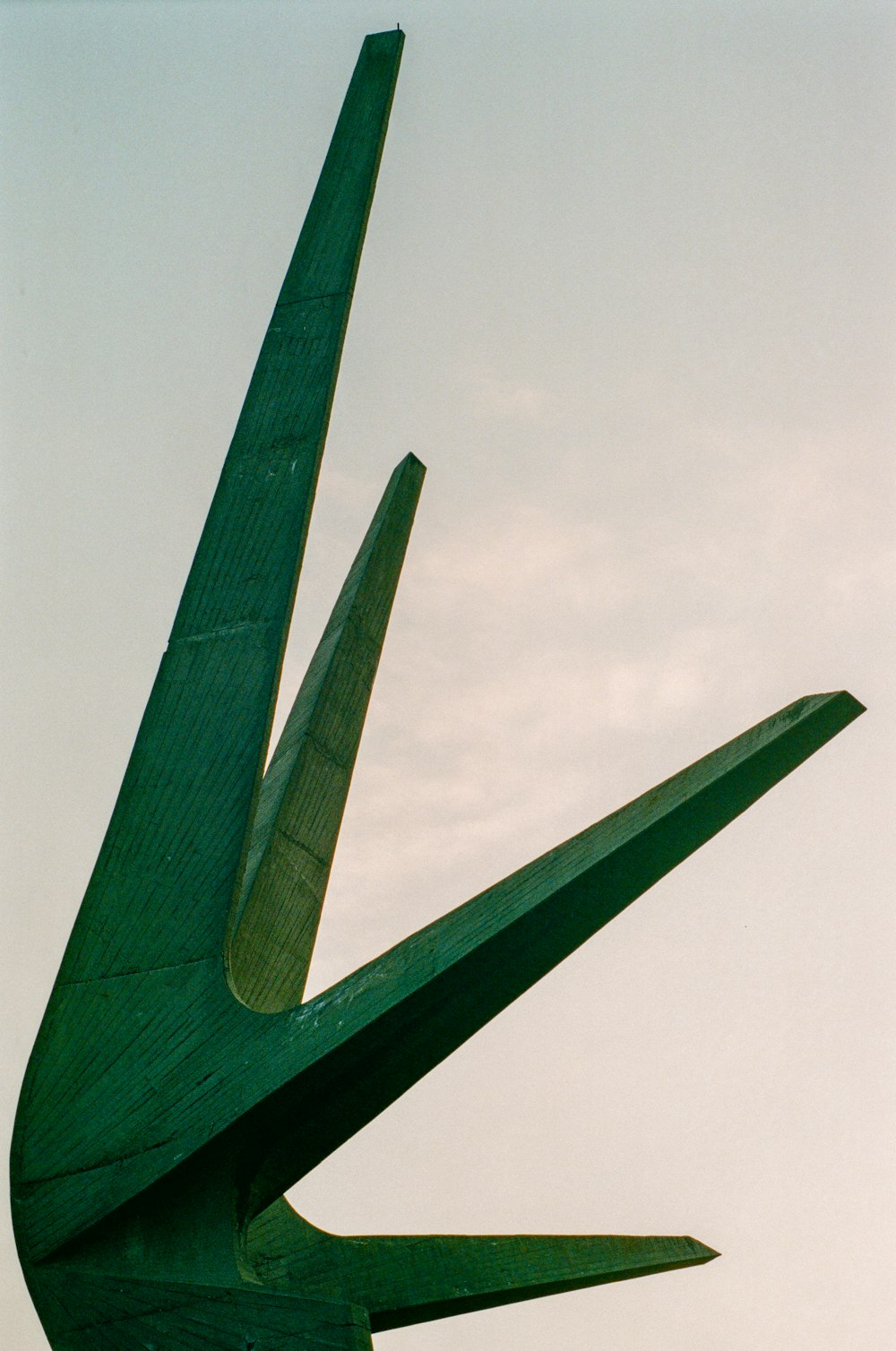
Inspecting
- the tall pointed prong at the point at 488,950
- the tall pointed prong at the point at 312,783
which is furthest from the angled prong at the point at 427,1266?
the tall pointed prong at the point at 312,783

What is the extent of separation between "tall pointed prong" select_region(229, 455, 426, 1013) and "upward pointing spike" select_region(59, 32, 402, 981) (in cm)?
37

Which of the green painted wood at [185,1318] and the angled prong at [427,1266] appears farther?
the angled prong at [427,1266]

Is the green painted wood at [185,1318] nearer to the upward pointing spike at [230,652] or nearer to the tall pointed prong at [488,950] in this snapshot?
the tall pointed prong at [488,950]

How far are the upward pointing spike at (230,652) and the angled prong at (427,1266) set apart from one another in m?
1.26

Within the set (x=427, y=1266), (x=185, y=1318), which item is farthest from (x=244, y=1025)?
(x=427, y=1266)

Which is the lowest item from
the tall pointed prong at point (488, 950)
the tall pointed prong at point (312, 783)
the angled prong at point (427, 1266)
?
the angled prong at point (427, 1266)

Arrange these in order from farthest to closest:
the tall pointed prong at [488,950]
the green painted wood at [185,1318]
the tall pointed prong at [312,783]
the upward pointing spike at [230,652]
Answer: the tall pointed prong at [312,783], the upward pointing spike at [230,652], the tall pointed prong at [488,950], the green painted wood at [185,1318]

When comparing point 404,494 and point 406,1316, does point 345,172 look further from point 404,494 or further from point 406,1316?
point 406,1316

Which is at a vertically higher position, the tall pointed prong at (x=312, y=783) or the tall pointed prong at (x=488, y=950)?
the tall pointed prong at (x=312, y=783)

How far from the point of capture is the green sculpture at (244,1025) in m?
5.91

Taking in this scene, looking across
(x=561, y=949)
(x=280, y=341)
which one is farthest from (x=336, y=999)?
(x=280, y=341)

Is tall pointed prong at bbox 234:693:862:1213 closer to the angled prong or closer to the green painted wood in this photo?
the angled prong

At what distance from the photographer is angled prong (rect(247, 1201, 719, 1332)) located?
6.39 metres

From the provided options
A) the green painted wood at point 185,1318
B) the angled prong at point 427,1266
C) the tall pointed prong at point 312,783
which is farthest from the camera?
the tall pointed prong at point 312,783
